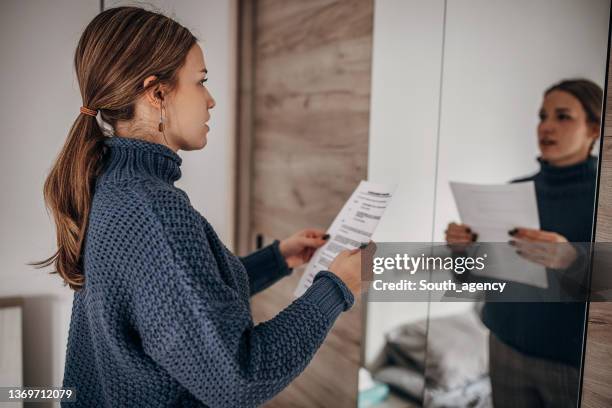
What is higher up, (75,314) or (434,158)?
(434,158)

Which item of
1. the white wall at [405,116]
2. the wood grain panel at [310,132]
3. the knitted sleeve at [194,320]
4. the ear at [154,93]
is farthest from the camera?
the wood grain panel at [310,132]

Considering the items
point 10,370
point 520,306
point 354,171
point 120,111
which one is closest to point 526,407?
point 520,306

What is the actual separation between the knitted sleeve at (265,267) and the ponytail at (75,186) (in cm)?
46

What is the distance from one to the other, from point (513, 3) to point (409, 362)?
3.24ft

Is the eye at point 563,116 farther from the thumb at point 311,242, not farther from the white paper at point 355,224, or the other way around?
the thumb at point 311,242

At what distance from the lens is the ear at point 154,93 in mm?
816

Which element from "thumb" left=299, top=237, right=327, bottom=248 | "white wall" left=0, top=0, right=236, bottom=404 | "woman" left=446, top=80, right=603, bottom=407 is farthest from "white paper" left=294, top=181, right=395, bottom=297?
"white wall" left=0, top=0, right=236, bottom=404

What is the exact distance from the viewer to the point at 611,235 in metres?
0.94

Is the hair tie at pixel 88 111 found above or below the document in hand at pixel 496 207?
above

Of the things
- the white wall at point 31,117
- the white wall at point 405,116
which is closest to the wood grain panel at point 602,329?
the white wall at point 405,116

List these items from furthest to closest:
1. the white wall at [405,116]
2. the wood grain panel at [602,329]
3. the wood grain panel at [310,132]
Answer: the wood grain panel at [310,132] → the white wall at [405,116] → the wood grain panel at [602,329]

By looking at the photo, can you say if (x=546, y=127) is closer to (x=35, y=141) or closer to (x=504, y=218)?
(x=504, y=218)

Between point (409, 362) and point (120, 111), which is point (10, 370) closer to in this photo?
point (120, 111)

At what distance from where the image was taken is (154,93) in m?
0.84
